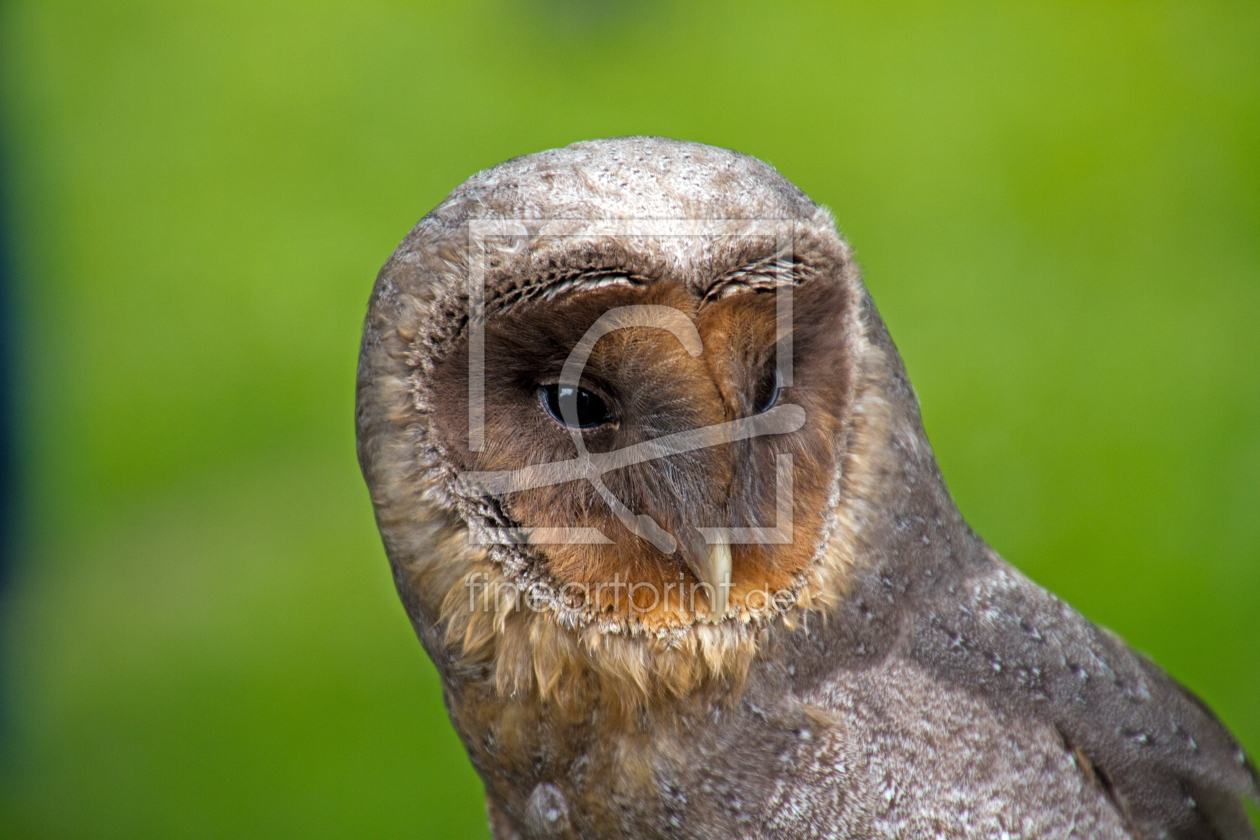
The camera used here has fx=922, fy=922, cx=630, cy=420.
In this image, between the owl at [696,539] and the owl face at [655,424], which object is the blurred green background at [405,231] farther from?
the owl face at [655,424]

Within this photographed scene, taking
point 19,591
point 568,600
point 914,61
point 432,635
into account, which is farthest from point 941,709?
point 19,591

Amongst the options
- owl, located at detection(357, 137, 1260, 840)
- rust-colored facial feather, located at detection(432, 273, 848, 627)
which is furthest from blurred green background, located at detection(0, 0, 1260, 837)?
rust-colored facial feather, located at detection(432, 273, 848, 627)

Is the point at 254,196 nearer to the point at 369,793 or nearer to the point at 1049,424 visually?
the point at 369,793

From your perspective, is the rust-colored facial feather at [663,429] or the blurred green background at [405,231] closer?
the rust-colored facial feather at [663,429]

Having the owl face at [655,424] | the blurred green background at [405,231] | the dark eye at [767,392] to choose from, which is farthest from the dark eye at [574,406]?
the blurred green background at [405,231]

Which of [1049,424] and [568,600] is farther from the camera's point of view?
[1049,424]

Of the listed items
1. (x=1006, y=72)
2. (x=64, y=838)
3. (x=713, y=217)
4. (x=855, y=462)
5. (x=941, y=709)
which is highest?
(x=1006, y=72)

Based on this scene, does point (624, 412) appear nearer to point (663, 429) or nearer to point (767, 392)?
point (663, 429)
